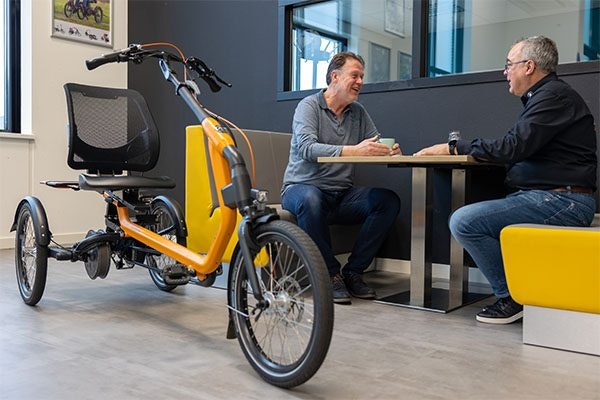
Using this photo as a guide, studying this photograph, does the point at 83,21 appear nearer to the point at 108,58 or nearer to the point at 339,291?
the point at 108,58

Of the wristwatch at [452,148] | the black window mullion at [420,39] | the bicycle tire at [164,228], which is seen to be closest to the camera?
the wristwatch at [452,148]

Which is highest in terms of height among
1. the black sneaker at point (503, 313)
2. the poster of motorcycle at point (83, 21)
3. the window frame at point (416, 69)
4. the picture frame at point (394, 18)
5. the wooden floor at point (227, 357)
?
the poster of motorcycle at point (83, 21)

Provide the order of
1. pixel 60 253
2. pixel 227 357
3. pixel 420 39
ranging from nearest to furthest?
1. pixel 227 357
2. pixel 60 253
3. pixel 420 39

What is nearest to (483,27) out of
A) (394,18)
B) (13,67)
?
(394,18)

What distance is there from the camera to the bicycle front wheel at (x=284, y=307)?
1500 millimetres

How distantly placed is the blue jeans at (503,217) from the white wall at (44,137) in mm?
3334

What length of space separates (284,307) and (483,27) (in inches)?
97.8

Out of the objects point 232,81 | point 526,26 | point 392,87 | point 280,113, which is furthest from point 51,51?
point 526,26

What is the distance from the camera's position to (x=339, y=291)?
266 centimetres

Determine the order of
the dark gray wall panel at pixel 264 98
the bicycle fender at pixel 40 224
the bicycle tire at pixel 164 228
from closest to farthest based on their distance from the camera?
the bicycle fender at pixel 40 224 → the bicycle tire at pixel 164 228 → the dark gray wall panel at pixel 264 98

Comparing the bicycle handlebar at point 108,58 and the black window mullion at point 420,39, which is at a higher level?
the black window mullion at point 420,39

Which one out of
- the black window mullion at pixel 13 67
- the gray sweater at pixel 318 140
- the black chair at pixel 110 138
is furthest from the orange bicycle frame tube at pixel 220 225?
the black window mullion at pixel 13 67

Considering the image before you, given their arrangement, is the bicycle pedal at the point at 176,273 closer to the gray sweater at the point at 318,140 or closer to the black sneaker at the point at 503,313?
the gray sweater at the point at 318,140

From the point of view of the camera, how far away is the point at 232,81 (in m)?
4.45
